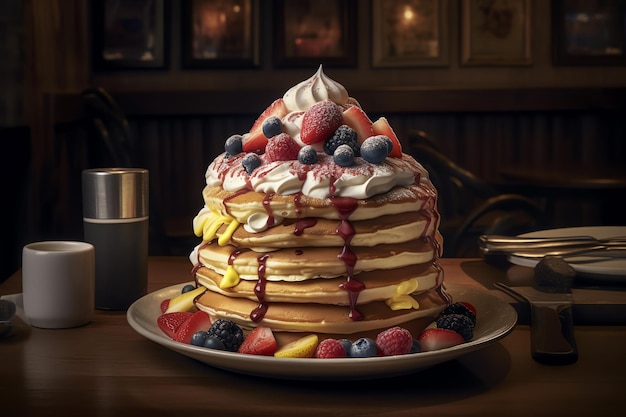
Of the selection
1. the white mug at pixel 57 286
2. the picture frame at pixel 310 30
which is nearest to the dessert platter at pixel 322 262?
the white mug at pixel 57 286

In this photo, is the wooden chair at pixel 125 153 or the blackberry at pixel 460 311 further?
the wooden chair at pixel 125 153

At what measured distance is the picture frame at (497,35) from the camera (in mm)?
4531

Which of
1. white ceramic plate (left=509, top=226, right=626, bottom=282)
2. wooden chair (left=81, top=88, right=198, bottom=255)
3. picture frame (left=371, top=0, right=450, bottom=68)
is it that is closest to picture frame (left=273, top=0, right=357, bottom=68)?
picture frame (left=371, top=0, right=450, bottom=68)

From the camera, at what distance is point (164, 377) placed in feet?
3.31

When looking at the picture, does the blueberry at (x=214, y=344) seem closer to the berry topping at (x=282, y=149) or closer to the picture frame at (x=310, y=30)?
the berry topping at (x=282, y=149)

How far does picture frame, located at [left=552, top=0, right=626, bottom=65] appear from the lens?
4.53 meters

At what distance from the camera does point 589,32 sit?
4.56 metres

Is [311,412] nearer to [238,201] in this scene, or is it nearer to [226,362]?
[226,362]

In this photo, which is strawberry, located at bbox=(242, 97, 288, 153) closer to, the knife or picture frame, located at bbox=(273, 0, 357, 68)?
the knife

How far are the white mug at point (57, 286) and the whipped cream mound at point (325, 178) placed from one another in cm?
25

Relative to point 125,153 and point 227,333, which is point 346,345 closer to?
point 227,333

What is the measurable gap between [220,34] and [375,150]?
3.58 metres

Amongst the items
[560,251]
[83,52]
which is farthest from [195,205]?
[560,251]

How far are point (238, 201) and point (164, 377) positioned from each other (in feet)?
0.78
